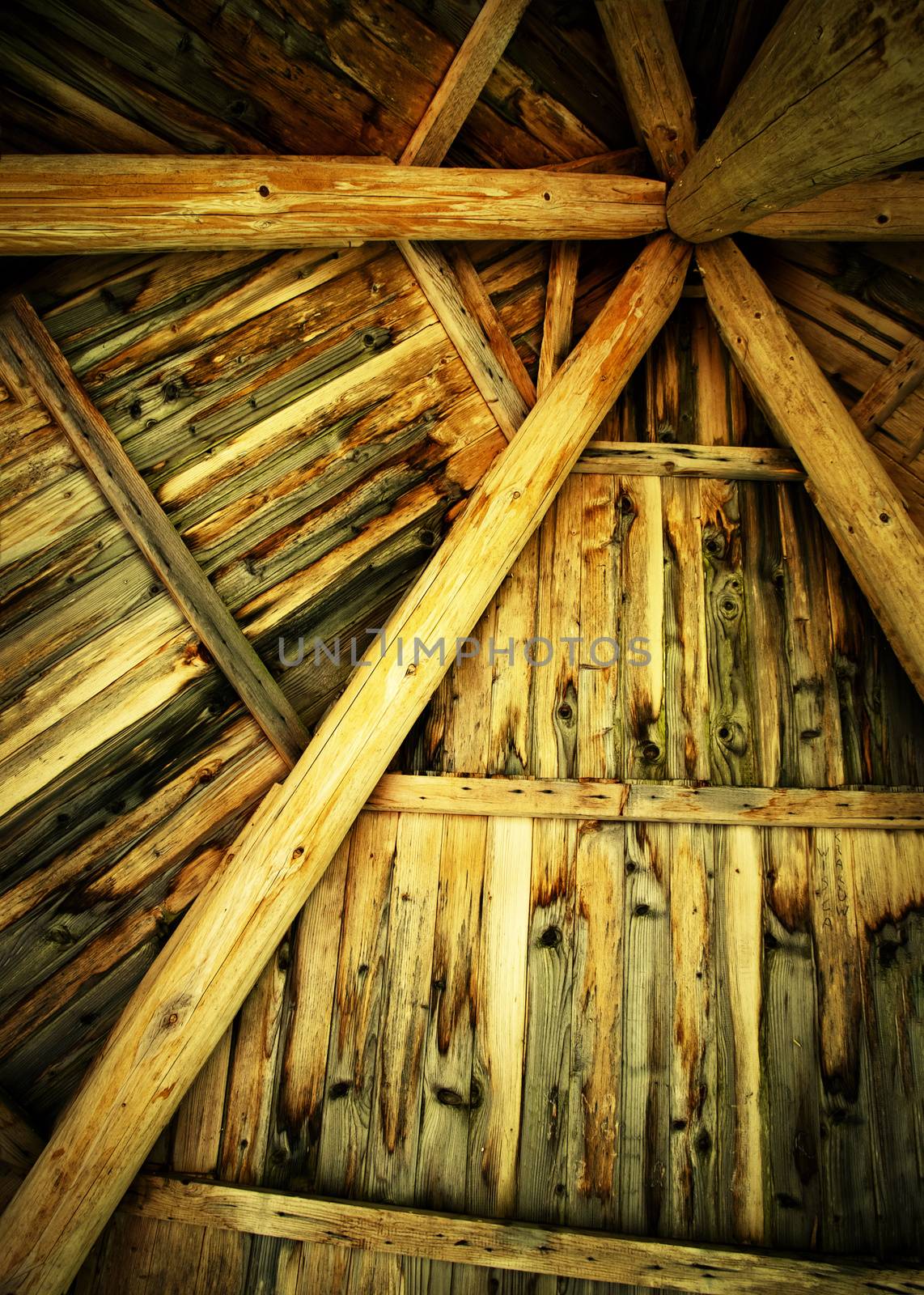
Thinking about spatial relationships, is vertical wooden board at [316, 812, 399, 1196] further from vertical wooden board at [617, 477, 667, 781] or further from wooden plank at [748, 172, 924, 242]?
wooden plank at [748, 172, 924, 242]

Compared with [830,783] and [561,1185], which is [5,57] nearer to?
[830,783]

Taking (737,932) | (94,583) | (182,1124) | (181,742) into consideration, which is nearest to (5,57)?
(94,583)

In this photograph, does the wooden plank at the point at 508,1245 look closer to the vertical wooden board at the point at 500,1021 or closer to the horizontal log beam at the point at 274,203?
the vertical wooden board at the point at 500,1021

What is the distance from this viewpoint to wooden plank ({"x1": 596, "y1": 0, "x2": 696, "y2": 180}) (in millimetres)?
1934

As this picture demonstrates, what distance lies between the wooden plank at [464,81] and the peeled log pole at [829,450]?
817 millimetres

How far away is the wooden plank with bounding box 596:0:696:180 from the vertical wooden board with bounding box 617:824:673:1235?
6.70ft

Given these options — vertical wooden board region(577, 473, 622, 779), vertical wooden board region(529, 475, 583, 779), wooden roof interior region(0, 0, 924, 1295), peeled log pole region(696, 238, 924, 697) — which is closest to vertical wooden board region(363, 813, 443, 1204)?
wooden roof interior region(0, 0, 924, 1295)

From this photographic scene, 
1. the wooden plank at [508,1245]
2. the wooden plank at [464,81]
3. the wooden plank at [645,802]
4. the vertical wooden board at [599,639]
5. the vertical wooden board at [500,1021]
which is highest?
the wooden plank at [464,81]

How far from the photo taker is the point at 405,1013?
2.11m

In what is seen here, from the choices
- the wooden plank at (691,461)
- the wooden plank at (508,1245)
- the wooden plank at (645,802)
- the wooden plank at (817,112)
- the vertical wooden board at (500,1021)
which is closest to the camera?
the wooden plank at (817,112)

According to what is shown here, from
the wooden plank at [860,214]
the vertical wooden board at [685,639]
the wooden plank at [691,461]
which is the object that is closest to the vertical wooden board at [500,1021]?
the vertical wooden board at [685,639]

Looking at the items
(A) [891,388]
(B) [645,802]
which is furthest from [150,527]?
(A) [891,388]

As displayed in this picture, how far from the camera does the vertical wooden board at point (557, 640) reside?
227cm

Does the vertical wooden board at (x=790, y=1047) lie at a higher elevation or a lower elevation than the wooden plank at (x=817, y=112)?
lower
